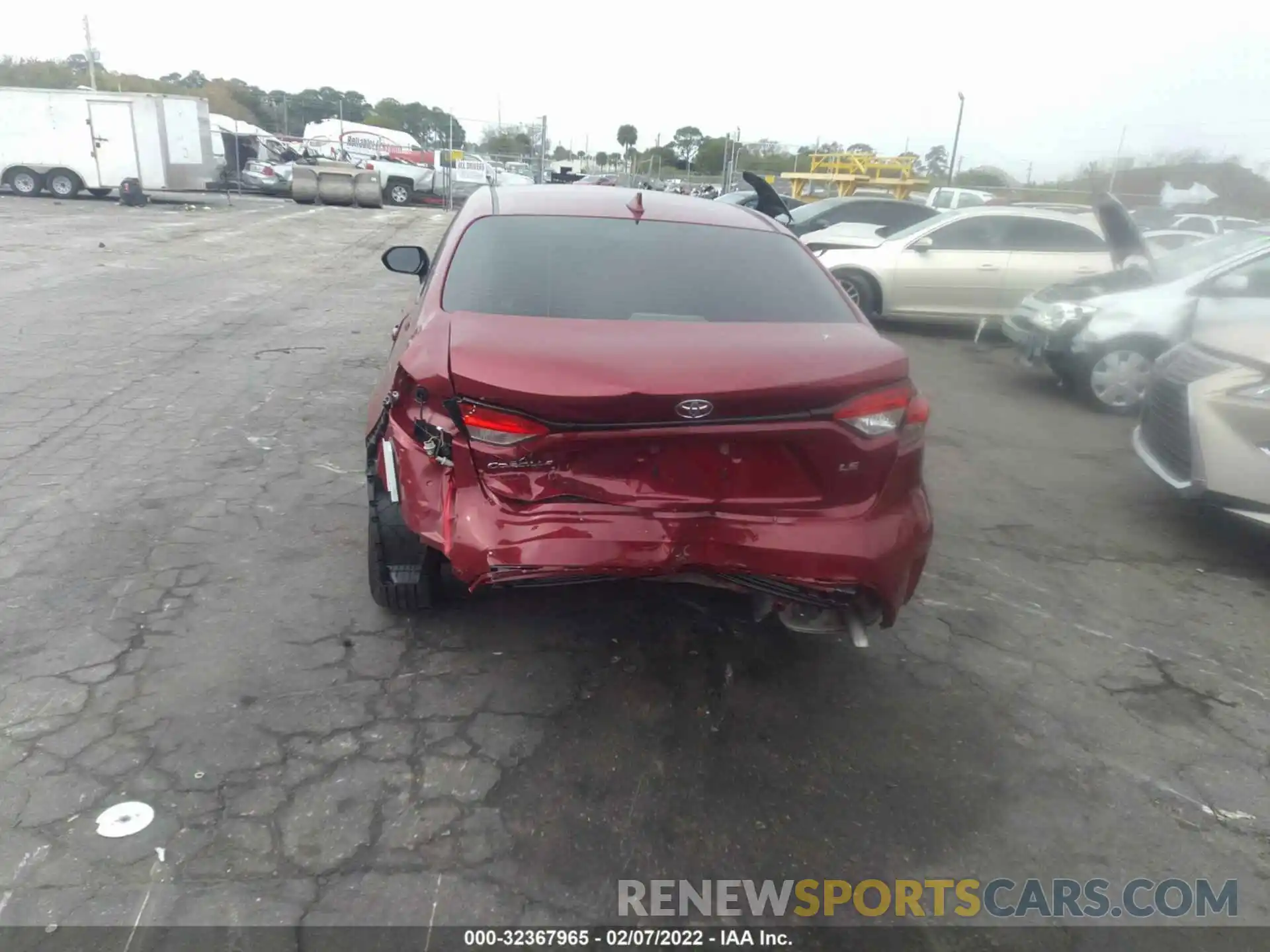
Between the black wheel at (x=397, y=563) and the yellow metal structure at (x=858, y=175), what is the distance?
22484 mm

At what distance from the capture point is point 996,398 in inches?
311

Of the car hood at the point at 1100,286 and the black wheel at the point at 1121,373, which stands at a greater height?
the car hood at the point at 1100,286

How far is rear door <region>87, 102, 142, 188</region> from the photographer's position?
902 inches

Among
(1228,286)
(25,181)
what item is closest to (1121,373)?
(1228,286)

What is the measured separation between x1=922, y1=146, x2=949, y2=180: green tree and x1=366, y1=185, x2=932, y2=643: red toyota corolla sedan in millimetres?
39047

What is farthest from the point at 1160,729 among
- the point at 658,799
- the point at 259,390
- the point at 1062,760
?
the point at 259,390

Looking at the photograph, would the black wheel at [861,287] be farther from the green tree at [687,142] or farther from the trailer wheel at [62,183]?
the green tree at [687,142]

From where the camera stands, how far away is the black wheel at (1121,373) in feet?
24.4

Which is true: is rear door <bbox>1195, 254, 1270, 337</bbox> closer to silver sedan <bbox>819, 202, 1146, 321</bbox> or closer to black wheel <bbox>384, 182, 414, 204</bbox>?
silver sedan <bbox>819, 202, 1146, 321</bbox>

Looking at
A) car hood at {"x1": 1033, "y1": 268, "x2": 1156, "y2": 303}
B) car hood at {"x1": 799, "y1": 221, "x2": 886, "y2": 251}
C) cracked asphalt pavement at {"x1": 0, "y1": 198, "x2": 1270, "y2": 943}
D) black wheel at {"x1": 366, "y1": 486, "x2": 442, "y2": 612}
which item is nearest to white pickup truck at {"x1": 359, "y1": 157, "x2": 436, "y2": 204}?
car hood at {"x1": 799, "y1": 221, "x2": 886, "y2": 251}

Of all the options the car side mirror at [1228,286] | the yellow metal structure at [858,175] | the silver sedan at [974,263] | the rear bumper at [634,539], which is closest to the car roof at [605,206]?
the rear bumper at [634,539]

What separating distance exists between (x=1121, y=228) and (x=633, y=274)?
6653 millimetres

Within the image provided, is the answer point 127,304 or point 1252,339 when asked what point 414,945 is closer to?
point 1252,339

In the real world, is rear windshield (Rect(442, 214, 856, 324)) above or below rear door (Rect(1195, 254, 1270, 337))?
above
